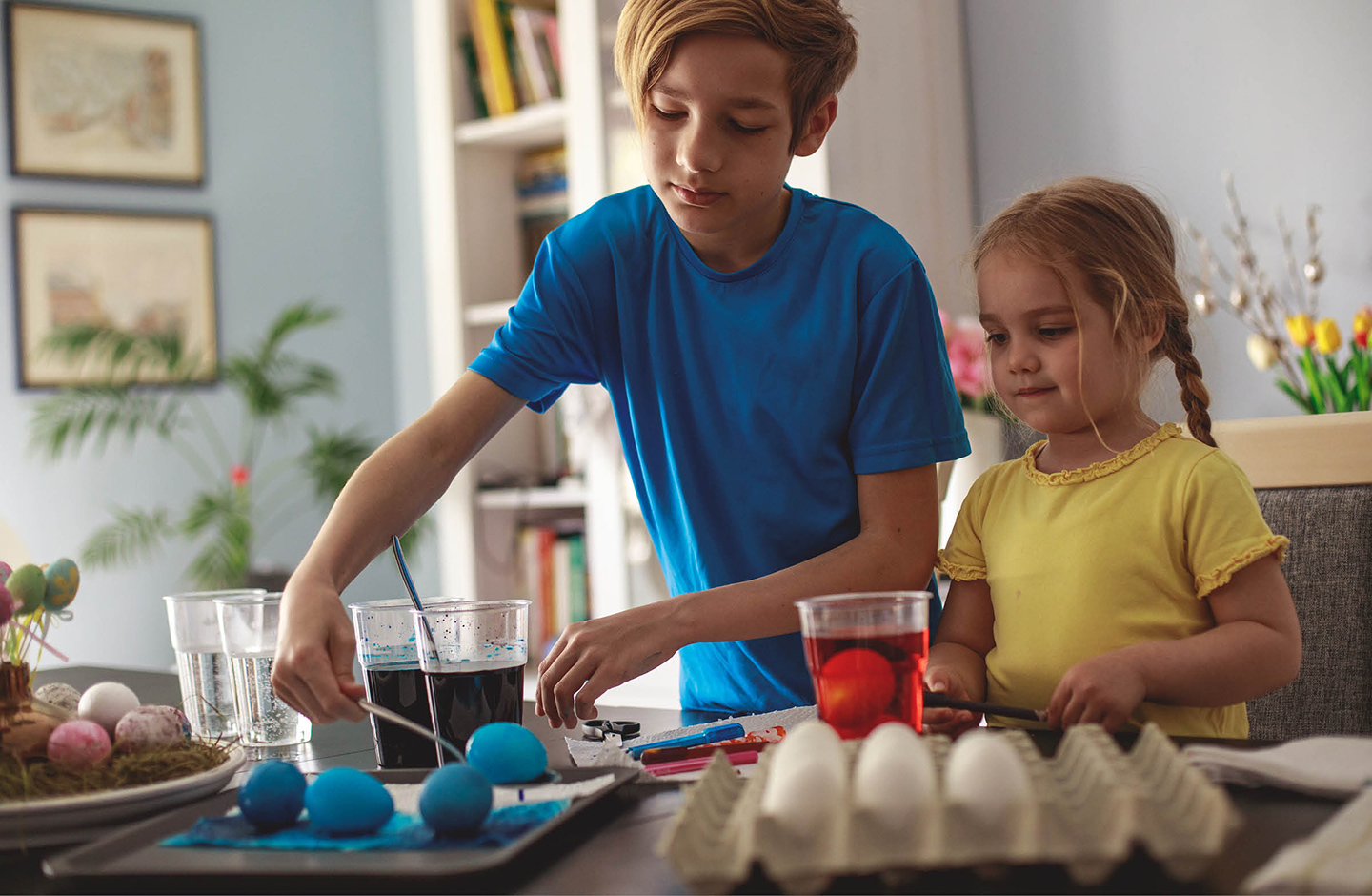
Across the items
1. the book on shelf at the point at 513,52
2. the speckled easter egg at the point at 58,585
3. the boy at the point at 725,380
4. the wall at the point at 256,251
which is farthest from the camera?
the wall at the point at 256,251

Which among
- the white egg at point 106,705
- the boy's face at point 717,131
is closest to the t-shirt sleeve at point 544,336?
the boy's face at point 717,131

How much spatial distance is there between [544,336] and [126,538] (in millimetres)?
2867

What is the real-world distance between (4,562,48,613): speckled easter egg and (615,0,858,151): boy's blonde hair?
639mm

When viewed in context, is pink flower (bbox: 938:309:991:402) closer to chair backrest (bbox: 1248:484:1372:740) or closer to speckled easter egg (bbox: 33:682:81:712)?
chair backrest (bbox: 1248:484:1372:740)

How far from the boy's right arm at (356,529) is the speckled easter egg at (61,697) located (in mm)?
139

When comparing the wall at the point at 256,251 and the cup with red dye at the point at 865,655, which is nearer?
the cup with red dye at the point at 865,655

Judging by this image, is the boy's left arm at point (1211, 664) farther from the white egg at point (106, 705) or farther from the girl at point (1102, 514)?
the white egg at point (106, 705)

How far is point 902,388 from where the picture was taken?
112cm

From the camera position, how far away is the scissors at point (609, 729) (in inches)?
37.6

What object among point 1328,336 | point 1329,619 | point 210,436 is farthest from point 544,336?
point 210,436

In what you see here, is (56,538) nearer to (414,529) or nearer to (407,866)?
(414,529)

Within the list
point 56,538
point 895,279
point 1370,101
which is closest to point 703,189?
point 895,279

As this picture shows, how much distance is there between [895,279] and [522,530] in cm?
228

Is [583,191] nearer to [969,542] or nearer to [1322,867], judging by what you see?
[969,542]
